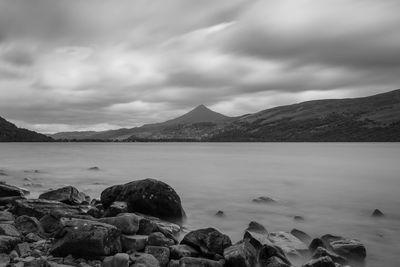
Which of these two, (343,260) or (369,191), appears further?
(369,191)

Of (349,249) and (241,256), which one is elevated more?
(241,256)

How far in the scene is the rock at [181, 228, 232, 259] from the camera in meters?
9.51

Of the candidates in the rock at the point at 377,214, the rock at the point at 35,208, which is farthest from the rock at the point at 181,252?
the rock at the point at 377,214

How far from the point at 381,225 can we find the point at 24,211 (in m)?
13.9

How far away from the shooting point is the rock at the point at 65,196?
16.2 m

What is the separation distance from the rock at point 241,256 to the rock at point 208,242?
1.54 ft

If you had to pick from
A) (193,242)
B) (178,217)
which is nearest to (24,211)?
(178,217)

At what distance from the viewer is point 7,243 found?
8.58 meters

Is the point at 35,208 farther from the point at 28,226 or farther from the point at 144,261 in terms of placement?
the point at 144,261

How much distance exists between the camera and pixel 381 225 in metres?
15.6

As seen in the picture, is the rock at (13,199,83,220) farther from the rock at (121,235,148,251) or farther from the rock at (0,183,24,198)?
the rock at (0,183,24,198)

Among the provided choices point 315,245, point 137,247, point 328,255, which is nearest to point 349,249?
point 315,245

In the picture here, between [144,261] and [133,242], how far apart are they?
1319mm

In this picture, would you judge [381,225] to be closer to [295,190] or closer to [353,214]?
[353,214]
